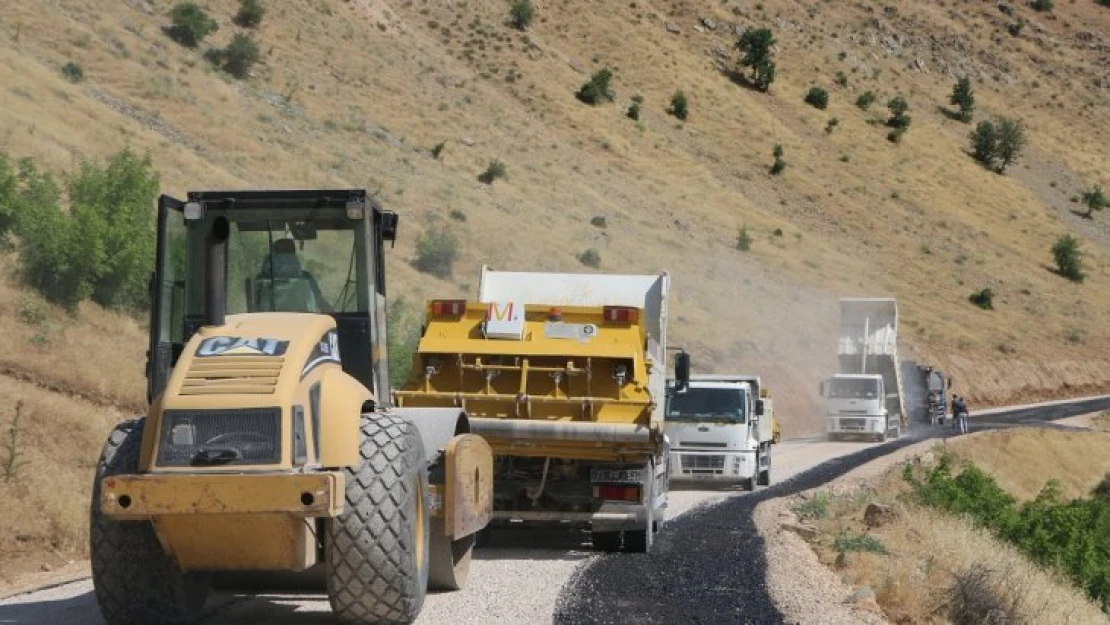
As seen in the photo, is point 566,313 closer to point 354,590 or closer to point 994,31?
point 354,590

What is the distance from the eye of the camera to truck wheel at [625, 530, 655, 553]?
1659 centimetres

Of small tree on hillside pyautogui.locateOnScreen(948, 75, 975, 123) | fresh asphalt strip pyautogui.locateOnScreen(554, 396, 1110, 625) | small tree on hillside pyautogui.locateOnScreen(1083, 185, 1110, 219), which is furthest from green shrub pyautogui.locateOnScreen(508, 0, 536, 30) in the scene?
fresh asphalt strip pyautogui.locateOnScreen(554, 396, 1110, 625)

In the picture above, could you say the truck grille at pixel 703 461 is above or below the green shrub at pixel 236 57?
below

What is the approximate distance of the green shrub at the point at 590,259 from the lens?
57594mm

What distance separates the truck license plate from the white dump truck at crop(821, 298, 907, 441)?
3239cm

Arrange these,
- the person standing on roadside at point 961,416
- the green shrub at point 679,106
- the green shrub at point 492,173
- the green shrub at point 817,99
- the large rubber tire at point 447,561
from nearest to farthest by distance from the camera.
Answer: the large rubber tire at point 447,561 < the person standing on roadside at point 961,416 < the green shrub at point 492,173 < the green shrub at point 679,106 < the green shrub at point 817,99

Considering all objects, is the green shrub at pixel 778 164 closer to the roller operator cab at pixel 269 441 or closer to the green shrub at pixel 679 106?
the green shrub at pixel 679 106

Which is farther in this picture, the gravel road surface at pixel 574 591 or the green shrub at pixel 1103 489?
→ the green shrub at pixel 1103 489

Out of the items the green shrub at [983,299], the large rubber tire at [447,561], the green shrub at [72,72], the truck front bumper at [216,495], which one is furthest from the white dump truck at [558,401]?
the green shrub at [983,299]

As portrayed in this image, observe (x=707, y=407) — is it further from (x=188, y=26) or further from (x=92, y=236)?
(x=188, y=26)

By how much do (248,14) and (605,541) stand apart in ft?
180

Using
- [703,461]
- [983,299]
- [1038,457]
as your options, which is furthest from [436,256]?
[983,299]

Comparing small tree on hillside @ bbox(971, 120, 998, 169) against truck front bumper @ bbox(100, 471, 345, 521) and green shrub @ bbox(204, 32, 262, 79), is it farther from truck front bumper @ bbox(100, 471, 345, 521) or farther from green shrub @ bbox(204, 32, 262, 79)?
truck front bumper @ bbox(100, 471, 345, 521)

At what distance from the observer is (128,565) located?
938 centimetres
